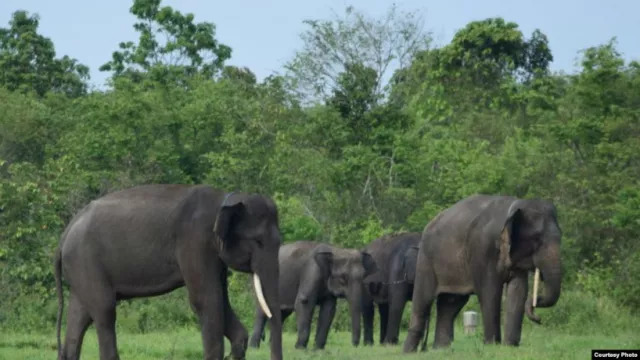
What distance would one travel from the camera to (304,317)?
21328mm

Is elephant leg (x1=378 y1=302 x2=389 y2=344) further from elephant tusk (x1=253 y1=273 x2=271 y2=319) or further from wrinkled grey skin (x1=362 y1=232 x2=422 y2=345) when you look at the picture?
elephant tusk (x1=253 y1=273 x2=271 y2=319)

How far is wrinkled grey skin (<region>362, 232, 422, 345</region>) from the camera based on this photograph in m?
21.7

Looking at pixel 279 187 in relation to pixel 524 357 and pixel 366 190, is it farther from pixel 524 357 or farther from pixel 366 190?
pixel 524 357

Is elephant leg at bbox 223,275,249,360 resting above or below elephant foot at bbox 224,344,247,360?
above

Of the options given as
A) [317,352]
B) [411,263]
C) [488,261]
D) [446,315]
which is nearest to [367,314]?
[411,263]

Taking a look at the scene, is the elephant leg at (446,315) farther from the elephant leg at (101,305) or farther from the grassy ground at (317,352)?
the elephant leg at (101,305)

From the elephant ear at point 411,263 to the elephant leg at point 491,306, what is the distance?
567 centimetres

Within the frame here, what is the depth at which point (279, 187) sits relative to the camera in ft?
120

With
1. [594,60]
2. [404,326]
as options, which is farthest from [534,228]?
[594,60]

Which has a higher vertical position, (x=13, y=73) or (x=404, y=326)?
(x=13, y=73)

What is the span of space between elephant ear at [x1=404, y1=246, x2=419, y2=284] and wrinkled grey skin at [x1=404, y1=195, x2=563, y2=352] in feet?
13.7

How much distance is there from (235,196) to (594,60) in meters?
22.2

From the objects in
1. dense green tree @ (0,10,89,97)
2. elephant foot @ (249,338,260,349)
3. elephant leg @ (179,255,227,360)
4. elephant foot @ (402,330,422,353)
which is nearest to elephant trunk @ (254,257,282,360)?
elephant leg @ (179,255,227,360)

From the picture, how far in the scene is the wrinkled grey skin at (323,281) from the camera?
849 inches
